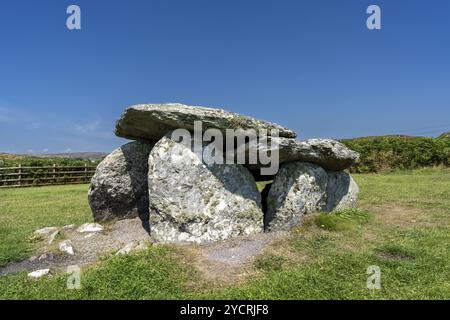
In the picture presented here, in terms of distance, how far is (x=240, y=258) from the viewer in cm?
709

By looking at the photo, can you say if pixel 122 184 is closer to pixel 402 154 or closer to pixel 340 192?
pixel 340 192

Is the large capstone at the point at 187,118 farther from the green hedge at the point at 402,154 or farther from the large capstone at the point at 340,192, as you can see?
the green hedge at the point at 402,154

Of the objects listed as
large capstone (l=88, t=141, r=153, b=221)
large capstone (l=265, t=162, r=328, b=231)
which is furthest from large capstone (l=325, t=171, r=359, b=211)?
large capstone (l=88, t=141, r=153, b=221)

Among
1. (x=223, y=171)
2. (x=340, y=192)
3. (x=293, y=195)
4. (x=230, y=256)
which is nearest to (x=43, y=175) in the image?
(x=223, y=171)

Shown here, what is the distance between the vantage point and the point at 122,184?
34.2ft

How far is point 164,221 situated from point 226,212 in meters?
1.37

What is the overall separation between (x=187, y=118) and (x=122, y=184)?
3.36m

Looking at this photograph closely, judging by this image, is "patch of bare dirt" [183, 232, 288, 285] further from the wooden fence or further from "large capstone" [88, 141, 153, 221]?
the wooden fence

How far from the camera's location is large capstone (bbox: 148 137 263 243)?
27.1ft

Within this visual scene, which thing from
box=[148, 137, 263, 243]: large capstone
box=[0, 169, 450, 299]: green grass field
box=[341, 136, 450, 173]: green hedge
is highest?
box=[341, 136, 450, 173]: green hedge

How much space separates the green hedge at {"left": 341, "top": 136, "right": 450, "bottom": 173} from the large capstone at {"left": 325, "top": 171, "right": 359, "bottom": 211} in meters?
17.6

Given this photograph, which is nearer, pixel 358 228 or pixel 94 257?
pixel 94 257
